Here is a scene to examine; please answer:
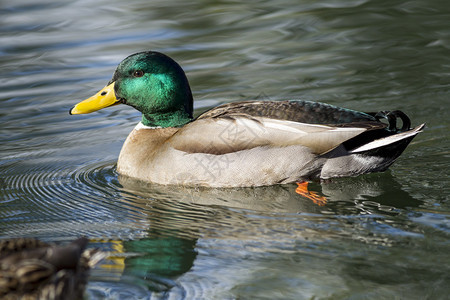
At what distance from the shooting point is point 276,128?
269 inches

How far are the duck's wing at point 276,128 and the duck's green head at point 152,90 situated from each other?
68cm

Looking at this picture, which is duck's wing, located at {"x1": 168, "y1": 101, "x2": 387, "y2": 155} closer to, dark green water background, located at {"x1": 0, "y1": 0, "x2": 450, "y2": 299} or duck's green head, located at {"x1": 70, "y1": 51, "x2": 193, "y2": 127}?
dark green water background, located at {"x1": 0, "y1": 0, "x2": 450, "y2": 299}

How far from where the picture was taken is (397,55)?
10.8 m

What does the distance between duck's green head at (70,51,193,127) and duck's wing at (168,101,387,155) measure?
0.68 metres

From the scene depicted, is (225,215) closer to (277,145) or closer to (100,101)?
(277,145)

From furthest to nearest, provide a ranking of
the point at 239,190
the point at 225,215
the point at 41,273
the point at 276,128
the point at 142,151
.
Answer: the point at 142,151 → the point at 239,190 → the point at 276,128 → the point at 225,215 → the point at 41,273

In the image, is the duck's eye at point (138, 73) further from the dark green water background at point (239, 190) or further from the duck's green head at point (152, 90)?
the dark green water background at point (239, 190)

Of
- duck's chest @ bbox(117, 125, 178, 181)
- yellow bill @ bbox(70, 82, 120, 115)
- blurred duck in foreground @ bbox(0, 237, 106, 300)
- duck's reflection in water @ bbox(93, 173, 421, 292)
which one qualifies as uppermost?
yellow bill @ bbox(70, 82, 120, 115)

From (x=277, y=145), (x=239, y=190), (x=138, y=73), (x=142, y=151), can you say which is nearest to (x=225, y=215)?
(x=239, y=190)

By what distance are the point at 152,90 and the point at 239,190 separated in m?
1.44

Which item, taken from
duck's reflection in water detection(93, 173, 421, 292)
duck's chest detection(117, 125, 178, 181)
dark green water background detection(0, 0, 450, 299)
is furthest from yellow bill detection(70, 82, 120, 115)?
duck's reflection in water detection(93, 173, 421, 292)

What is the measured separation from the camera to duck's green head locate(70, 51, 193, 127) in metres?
7.48

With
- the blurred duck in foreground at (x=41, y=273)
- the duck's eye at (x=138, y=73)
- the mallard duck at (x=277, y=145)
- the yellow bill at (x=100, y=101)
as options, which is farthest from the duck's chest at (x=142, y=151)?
the blurred duck in foreground at (x=41, y=273)

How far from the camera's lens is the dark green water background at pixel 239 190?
5047 millimetres
